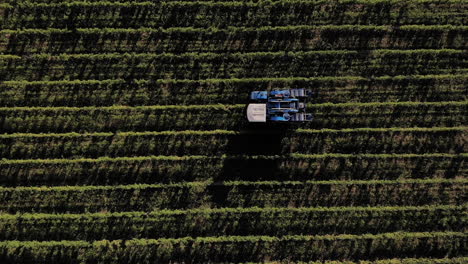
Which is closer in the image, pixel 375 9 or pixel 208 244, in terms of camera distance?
pixel 208 244

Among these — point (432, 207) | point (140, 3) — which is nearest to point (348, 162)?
point (432, 207)

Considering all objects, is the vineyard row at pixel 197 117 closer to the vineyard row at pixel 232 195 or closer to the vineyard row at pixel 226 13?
the vineyard row at pixel 232 195

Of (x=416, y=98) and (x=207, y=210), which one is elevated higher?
(x=416, y=98)

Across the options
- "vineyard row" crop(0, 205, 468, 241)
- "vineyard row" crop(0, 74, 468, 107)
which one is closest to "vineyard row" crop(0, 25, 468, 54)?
"vineyard row" crop(0, 74, 468, 107)

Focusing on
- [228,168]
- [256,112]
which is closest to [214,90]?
[256,112]

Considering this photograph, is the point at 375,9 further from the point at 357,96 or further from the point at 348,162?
the point at 348,162

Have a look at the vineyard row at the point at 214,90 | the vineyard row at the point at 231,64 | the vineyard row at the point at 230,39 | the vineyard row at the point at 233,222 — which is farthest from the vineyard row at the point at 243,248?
the vineyard row at the point at 230,39

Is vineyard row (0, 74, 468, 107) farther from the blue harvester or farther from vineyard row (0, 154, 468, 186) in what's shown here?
vineyard row (0, 154, 468, 186)
